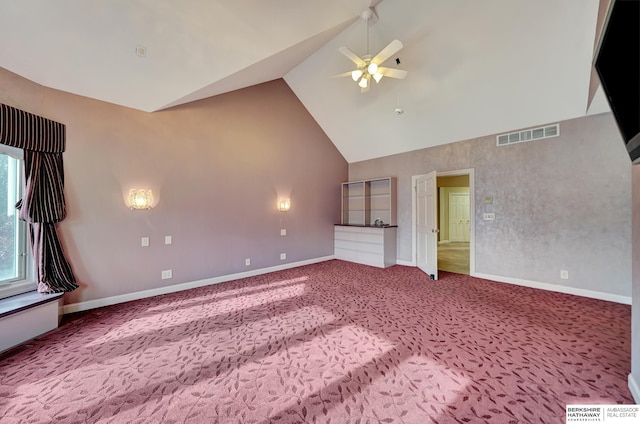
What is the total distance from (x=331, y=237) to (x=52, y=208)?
5384 millimetres

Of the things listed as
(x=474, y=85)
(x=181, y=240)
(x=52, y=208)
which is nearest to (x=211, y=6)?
(x=52, y=208)

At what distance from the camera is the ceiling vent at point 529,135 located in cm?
A: 410

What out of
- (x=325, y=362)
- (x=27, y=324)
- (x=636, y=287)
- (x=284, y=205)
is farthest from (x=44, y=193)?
(x=636, y=287)

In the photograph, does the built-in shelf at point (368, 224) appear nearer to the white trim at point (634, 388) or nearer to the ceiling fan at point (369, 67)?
the ceiling fan at point (369, 67)

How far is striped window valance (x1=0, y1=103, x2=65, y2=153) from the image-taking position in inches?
105

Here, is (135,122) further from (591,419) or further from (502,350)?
(591,419)

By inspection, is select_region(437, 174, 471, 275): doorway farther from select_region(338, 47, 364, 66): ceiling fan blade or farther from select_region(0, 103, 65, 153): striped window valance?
select_region(0, 103, 65, 153): striped window valance

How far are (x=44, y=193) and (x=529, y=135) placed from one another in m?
7.41

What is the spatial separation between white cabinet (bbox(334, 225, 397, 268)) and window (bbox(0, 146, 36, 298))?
222 inches

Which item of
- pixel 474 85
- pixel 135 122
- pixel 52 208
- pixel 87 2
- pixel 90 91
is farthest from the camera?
pixel 474 85

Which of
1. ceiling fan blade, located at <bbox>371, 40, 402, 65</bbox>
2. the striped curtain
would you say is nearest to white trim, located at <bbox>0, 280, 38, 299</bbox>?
the striped curtain

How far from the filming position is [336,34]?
4.00m

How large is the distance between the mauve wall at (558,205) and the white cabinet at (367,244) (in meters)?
1.83

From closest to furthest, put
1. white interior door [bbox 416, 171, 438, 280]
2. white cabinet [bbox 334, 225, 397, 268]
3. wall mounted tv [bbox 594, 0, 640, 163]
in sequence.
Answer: wall mounted tv [bbox 594, 0, 640, 163] < white interior door [bbox 416, 171, 438, 280] < white cabinet [bbox 334, 225, 397, 268]
